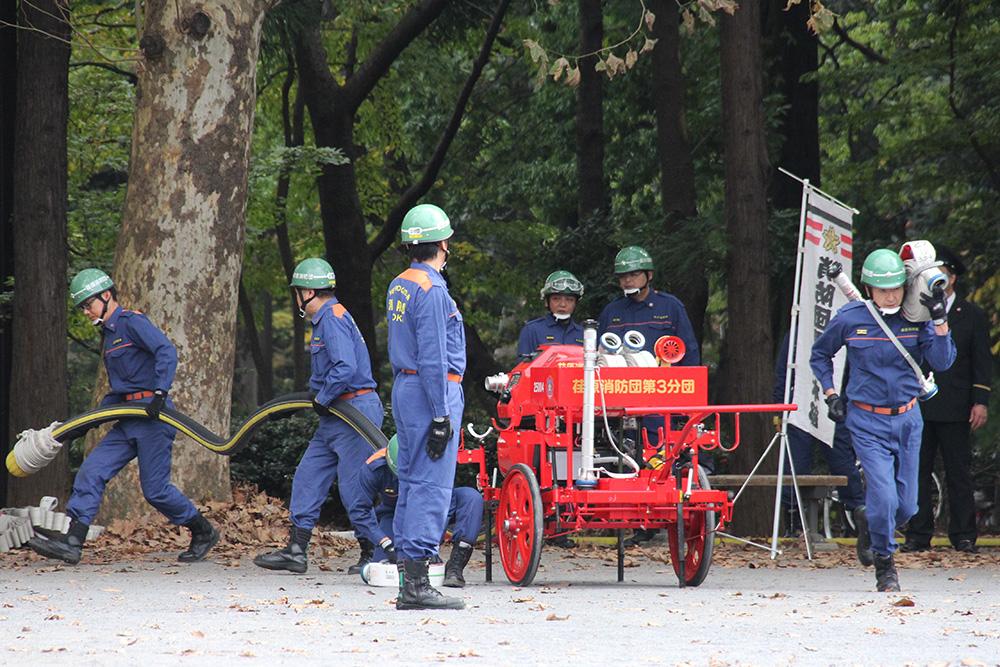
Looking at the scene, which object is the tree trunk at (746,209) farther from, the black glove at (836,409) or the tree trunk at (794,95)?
the tree trunk at (794,95)

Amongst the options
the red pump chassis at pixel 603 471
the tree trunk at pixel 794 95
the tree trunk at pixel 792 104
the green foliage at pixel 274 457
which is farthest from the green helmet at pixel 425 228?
the tree trunk at pixel 794 95

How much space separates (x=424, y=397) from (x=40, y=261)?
25.6 feet

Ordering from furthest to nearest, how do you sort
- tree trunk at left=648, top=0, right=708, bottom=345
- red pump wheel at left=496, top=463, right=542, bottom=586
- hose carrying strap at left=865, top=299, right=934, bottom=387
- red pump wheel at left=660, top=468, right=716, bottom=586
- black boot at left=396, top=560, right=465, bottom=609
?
tree trunk at left=648, top=0, right=708, bottom=345, red pump wheel at left=660, top=468, right=716, bottom=586, hose carrying strap at left=865, top=299, right=934, bottom=387, red pump wheel at left=496, top=463, right=542, bottom=586, black boot at left=396, top=560, right=465, bottom=609

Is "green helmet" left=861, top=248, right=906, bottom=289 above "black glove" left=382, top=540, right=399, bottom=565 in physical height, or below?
above

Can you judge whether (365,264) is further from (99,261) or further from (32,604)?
(32,604)

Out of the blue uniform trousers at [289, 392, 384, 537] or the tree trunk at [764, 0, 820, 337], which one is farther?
the tree trunk at [764, 0, 820, 337]

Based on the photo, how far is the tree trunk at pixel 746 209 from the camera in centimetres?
1288

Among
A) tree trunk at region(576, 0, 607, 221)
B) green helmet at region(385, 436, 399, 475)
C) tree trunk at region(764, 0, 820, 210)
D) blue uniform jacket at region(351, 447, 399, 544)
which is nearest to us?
green helmet at region(385, 436, 399, 475)

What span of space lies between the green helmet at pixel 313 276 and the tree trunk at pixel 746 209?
4621mm

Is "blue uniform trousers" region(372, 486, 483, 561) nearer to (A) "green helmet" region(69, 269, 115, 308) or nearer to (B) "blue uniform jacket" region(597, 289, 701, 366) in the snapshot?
(A) "green helmet" region(69, 269, 115, 308)

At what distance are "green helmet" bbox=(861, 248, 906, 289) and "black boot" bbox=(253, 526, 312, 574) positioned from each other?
4.39m

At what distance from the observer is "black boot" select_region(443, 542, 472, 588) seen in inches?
356

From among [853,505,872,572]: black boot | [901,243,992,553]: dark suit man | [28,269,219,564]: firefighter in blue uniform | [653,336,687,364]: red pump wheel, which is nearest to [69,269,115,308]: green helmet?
[28,269,219,564]: firefighter in blue uniform

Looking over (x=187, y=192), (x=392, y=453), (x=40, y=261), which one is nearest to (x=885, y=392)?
(x=392, y=453)
